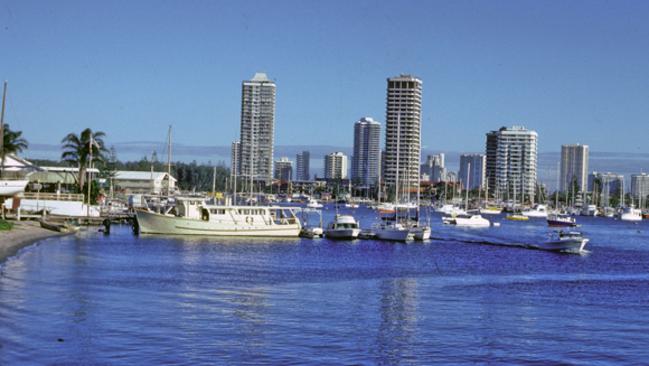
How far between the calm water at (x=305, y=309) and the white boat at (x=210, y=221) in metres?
16.7

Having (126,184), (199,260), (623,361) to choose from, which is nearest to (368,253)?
(199,260)

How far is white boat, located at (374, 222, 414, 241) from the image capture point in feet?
295

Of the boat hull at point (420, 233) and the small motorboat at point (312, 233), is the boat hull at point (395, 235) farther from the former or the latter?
the small motorboat at point (312, 233)

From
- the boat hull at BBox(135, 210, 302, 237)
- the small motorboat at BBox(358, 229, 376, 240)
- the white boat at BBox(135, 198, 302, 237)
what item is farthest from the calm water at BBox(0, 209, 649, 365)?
the small motorboat at BBox(358, 229, 376, 240)

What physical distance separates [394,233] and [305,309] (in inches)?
2055

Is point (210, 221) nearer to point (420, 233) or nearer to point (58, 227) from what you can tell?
point (58, 227)

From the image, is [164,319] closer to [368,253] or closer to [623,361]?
[623,361]

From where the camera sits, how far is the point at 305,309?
3875cm

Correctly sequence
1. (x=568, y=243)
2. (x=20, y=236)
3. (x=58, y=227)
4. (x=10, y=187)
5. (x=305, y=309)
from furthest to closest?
(x=10, y=187)
(x=568, y=243)
(x=58, y=227)
(x=20, y=236)
(x=305, y=309)

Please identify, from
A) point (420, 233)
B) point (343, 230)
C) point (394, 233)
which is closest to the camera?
point (394, 233)

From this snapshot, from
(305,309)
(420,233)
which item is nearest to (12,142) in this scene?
(420,233)

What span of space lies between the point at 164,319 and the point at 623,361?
649 inches

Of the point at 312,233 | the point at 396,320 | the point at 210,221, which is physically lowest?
the point at 396,320

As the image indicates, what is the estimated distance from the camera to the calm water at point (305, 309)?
29.4m
